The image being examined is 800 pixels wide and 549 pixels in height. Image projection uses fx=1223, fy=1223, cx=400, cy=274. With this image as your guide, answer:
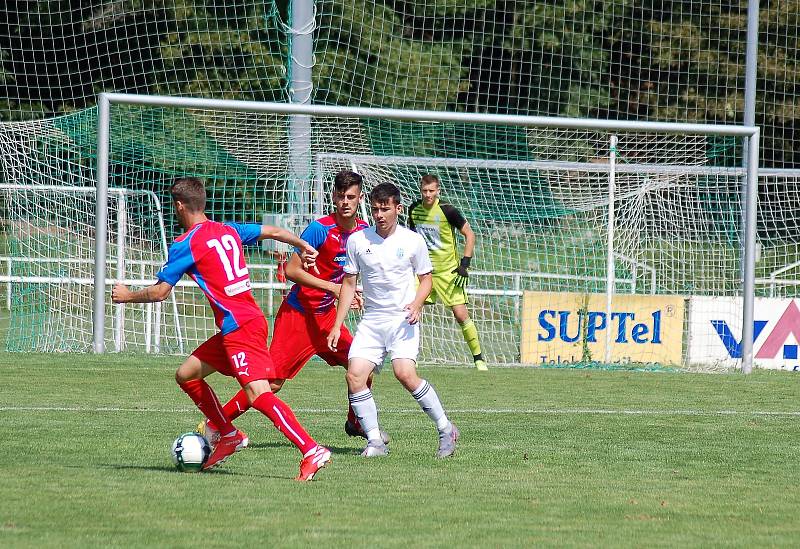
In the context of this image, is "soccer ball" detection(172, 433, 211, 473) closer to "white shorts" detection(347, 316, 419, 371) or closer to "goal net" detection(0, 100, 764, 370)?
"white shorts" detection(347, 316, 419, 371)

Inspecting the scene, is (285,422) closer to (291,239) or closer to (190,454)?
(190,454)

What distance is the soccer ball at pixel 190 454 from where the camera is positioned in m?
6.70

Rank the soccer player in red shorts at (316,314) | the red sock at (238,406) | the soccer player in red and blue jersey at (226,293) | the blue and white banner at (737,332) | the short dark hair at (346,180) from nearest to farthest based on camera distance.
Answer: the soccer player in red and blue jersey at (226,293) → the red sock at (238,406) → the short dark hair at (346,180) → the soccer player in red shorts at (316,314) → the blue and white banner at (737,332)

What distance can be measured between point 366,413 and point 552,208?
10624 mm

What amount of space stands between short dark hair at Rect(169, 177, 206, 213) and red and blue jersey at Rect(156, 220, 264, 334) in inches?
4.1

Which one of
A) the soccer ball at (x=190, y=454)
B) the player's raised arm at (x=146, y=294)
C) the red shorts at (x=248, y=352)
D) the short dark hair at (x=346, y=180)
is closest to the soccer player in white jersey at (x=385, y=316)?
the short dark hair at (x=346, y=180)

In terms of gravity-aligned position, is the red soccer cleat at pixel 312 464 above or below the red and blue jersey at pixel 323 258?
below

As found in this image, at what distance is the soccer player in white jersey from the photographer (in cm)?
748

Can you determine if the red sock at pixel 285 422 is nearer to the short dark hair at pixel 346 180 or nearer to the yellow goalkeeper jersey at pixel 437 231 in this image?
the short dark hair at pixel 346 180

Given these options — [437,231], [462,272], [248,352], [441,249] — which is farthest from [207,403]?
[441,249]

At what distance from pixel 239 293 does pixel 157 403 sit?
3.58 m

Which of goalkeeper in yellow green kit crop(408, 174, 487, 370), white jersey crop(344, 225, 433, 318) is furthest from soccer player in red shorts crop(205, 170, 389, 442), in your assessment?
goalkeeper in yellow green kit crop(408, 174, 487, 370)

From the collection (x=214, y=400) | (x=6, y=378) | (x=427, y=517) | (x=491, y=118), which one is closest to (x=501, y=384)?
(x=491, y=118)

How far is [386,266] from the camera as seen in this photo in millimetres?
7531
